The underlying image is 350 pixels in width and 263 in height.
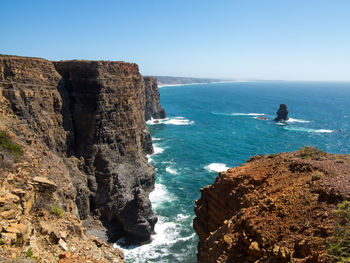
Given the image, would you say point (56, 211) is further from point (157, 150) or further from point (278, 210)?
point (157, 150)

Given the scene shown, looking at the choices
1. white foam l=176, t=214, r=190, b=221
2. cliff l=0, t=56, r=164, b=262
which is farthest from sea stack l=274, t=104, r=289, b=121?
white foam l=176, t=214, r=190, b=221

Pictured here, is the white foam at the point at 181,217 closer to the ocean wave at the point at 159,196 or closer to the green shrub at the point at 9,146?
the ocean wave at the point at 159,196

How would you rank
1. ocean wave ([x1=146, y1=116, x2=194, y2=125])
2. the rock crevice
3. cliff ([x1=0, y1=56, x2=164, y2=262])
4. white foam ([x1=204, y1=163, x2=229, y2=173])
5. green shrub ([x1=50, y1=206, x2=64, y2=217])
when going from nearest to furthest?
green shrub ([x1=50, y1=206, x2=64, y2=217]), cliff ([x1=0, y1=56, x2=164, y2=262]), the rock crevice, white foam ([x1=204, y1=163, x2=229, y2=173]), ocean wave ([x1=146, y1=116, x2=194, y2=125])

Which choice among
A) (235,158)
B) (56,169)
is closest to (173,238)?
(56,169)

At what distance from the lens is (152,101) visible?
107m

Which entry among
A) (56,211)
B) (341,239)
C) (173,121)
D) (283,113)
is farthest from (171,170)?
(283,113)

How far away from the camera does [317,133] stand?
278 feet

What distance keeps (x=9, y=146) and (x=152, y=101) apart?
88.3 metres

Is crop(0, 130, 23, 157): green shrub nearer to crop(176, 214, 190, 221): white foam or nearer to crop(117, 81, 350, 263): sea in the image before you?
crop(117, 81, 350, 263): sea

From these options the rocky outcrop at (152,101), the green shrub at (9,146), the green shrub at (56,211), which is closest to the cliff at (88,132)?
the green shrub at (9,146)

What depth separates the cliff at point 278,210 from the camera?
985 cm

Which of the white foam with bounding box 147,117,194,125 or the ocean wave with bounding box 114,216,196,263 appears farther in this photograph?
the white foam with bounding box 147,117,194,125

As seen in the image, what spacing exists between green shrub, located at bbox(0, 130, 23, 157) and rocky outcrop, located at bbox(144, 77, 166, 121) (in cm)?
8295

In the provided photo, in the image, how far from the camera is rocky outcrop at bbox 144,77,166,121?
10532 cm
